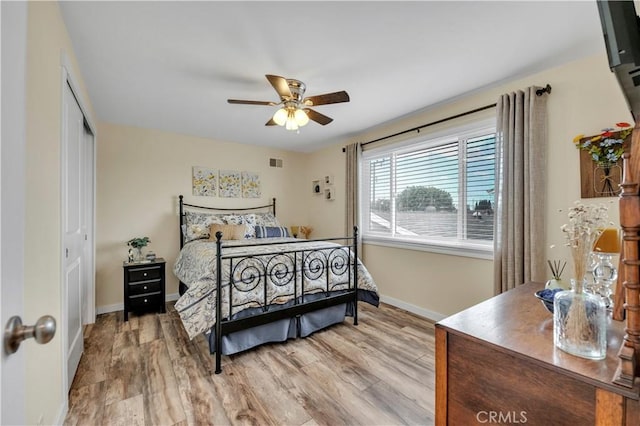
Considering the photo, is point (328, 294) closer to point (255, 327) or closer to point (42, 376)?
point (255, 327)

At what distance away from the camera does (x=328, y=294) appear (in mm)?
2750

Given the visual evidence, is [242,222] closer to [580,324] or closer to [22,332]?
[22,332]

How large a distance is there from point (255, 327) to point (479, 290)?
6.99 feet

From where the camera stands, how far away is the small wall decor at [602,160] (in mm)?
1861

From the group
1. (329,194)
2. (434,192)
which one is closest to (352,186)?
(329,194)

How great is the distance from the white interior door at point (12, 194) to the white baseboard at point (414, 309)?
316cm

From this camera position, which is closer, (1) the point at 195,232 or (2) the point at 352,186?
(1) the point at 195,232

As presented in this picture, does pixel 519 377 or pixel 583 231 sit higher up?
pixel 583 231

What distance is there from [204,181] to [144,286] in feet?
5.33

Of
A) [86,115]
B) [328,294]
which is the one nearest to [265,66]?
[86,115]

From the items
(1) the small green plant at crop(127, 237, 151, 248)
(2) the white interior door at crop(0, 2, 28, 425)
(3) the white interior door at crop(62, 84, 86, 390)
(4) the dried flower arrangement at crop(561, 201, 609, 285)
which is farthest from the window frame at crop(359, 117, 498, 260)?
(3) the white interior door at crop(62, 84, 86, 390)

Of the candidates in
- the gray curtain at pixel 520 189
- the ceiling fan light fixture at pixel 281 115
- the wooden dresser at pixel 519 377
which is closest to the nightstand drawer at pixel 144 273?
the ceiling fan light fixture at pixel 281 115

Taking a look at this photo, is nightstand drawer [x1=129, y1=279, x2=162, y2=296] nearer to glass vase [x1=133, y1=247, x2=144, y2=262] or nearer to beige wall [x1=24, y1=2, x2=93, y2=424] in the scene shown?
glass vase [x1=133, y1=247, x2=144, y2=262]

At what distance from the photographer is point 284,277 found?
252 centimetres
